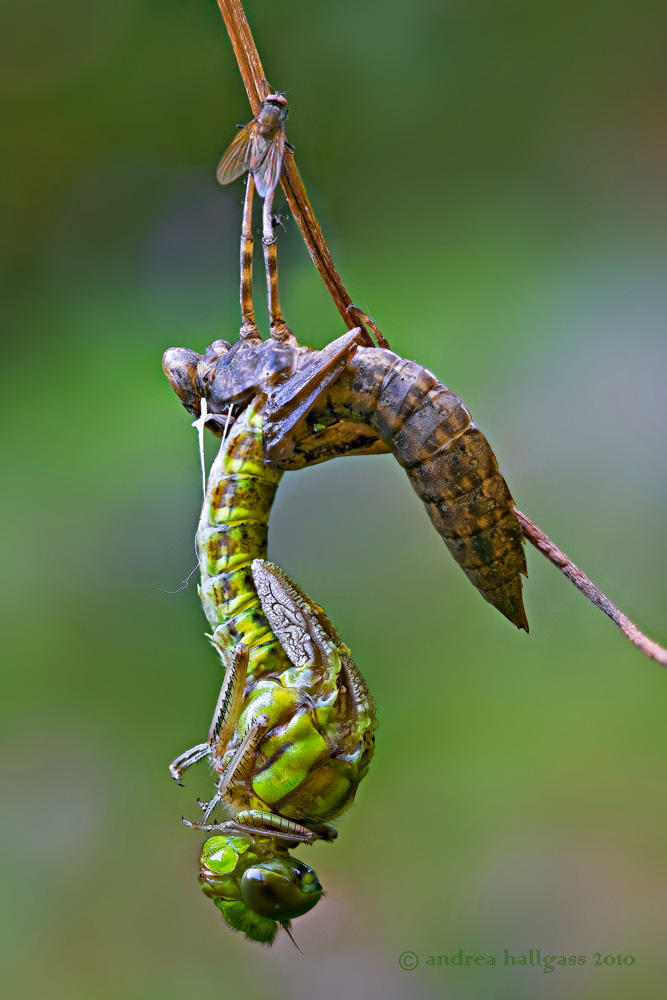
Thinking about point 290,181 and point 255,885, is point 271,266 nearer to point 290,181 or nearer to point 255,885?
point 290,181

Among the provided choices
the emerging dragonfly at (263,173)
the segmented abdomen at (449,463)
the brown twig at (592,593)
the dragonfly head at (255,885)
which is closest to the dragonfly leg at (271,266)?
the emerging dragonfly at (263,173)

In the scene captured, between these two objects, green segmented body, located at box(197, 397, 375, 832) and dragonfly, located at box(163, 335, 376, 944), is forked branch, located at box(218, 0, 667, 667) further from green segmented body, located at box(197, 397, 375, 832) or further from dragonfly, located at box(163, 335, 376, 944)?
green segmented body, located at box(197, 397, 375, 832)

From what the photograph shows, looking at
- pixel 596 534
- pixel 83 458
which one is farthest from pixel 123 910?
pixel 596 534

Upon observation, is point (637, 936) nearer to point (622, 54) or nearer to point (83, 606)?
point (83, 606)

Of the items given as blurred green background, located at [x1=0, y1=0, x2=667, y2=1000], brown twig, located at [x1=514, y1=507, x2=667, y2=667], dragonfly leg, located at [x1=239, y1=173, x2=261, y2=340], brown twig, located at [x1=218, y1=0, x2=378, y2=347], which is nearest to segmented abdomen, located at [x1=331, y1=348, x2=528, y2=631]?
brown twig, located at [x1=514, y1=507, x2=667, y2=667]

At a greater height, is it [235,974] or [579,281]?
[579,281]
